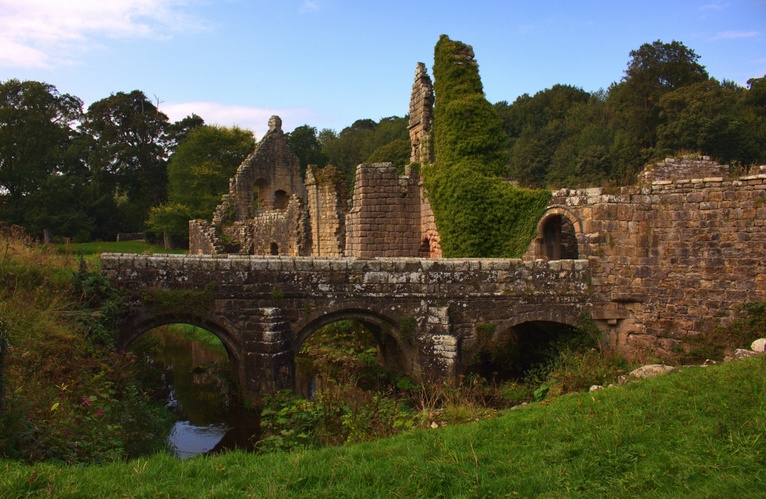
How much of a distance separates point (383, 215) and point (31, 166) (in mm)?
26683

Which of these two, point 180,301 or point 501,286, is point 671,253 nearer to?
point 501,286

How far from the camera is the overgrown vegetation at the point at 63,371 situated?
5.47 meters

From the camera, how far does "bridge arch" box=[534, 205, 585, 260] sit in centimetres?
1217

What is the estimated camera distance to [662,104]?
3388 centimetres

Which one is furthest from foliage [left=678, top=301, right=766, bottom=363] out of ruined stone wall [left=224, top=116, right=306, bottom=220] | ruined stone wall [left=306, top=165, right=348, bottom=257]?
ruined stone wall [left=224, top=116, right=306, bottom=220]

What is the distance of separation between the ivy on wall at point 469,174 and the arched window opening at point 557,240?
909mm

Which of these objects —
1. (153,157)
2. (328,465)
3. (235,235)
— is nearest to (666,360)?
(328,465)

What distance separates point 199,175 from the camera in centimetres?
3769

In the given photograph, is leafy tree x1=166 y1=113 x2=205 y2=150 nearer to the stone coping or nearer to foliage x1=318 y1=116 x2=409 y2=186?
foliage x1=318 y1=116 x2=409 y2=186

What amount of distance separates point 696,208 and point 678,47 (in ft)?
108

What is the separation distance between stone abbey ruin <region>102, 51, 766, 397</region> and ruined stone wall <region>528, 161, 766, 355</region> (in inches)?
0.8

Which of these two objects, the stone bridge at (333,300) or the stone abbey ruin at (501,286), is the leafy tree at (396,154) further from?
the stone bridge at (333,300)

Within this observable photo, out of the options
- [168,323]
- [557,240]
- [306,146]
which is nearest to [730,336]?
[557,240]

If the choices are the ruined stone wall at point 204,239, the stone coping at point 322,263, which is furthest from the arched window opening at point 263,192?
the stone coping at point 322,263
